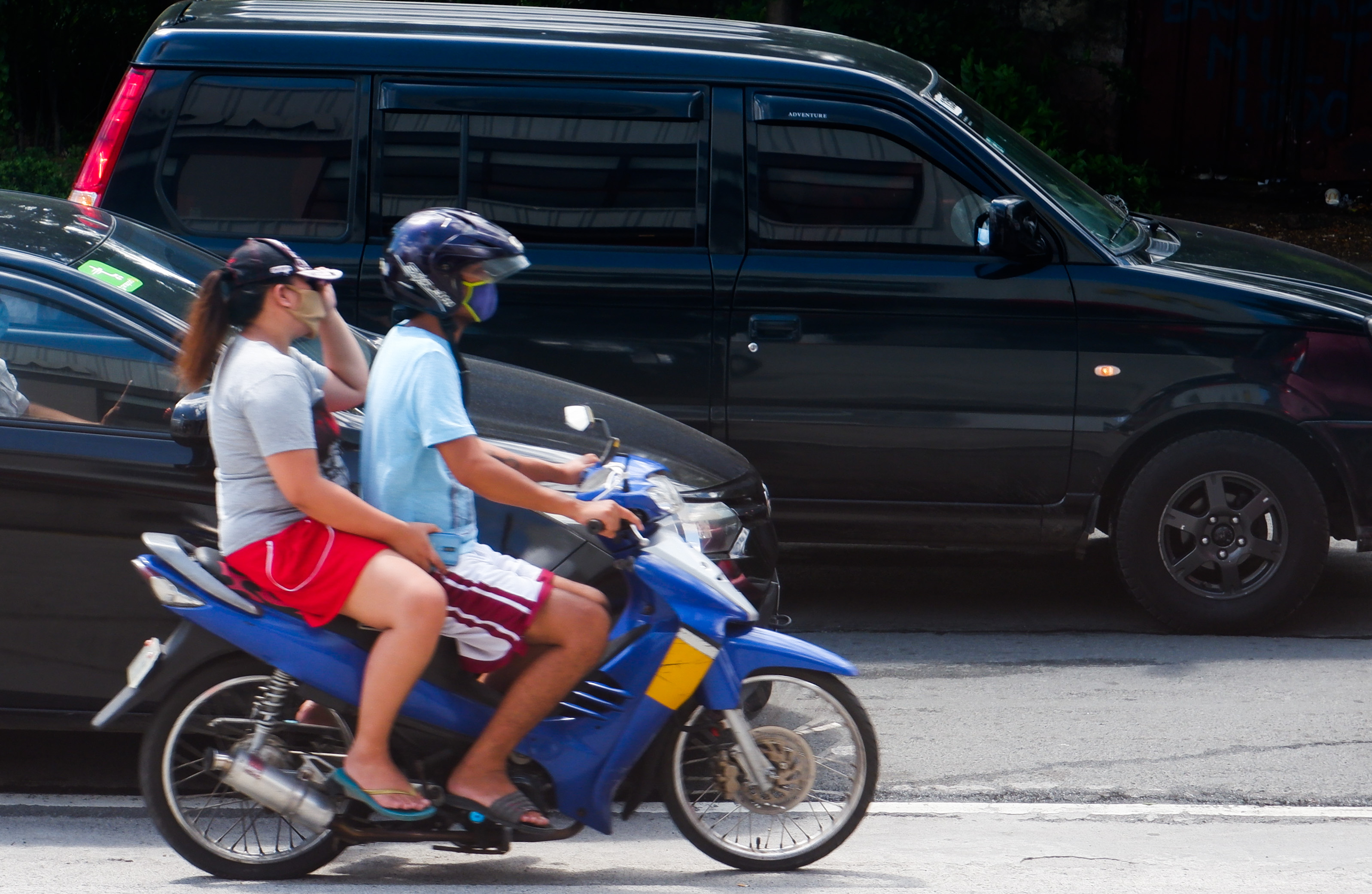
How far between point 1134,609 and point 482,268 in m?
3.85

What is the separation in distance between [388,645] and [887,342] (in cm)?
288

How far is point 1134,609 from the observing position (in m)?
6.66

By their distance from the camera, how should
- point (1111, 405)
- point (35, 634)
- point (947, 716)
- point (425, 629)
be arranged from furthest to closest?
1. point (1111, 405)
2. point (947, 716)
3. point (35, 634)
4. point (425, 629)

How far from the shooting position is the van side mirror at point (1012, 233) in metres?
5.89

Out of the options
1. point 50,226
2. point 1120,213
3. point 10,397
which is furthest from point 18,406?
point 1120,213

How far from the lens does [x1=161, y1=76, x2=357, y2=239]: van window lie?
6113 millimetres

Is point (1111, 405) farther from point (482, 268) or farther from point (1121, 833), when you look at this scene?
point (482, 268)

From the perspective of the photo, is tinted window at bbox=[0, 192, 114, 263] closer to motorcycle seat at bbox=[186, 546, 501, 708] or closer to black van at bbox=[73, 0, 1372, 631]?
black van at bbox=[73, 0, 1372, 631]

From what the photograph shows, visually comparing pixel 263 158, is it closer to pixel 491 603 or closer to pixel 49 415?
pixel 49 415

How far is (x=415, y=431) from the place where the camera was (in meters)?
3.73

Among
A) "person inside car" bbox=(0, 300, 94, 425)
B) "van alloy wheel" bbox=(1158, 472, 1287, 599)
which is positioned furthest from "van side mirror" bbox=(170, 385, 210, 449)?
"van alloy wheel" bbox=(1158, 472, 1287, 599)

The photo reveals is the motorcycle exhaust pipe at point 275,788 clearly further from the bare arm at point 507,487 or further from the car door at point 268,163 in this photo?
the car door at point 268,163

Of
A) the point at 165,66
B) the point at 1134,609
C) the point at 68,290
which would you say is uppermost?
the point at 165,66

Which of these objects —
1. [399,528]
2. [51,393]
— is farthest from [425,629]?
[51,393]
